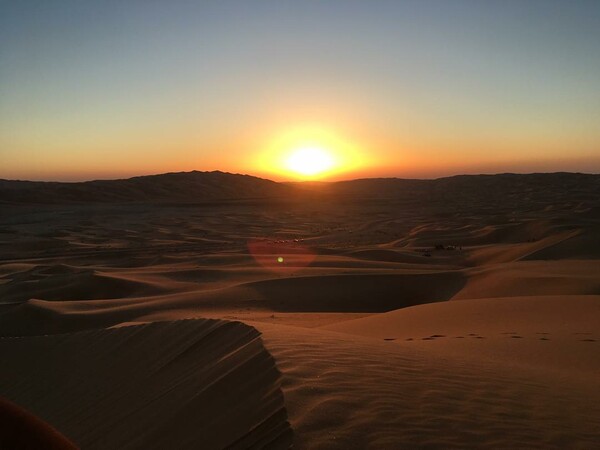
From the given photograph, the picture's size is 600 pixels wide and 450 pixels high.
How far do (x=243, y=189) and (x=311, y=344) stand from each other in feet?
232

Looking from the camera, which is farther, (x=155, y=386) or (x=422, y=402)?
(x=155, y=386)

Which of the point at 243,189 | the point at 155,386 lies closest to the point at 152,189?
the point at 243,189

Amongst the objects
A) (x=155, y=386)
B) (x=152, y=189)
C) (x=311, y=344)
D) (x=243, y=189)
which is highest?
(x=243, y=189)

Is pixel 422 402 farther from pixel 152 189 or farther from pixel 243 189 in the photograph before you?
pixel 243 189

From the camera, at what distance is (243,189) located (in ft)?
247

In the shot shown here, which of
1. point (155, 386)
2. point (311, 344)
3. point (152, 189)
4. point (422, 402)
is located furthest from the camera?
point (152, 189)

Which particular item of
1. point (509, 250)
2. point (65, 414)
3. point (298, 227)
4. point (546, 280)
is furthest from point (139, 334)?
point (298, 227)

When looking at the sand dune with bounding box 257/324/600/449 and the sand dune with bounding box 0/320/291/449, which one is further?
the sand dune with bounding box 0/320/291/449

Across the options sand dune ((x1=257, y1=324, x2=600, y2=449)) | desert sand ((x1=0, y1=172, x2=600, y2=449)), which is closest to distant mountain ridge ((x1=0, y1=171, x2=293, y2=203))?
desert sand ((x1=0, y1=172, x2=600, y2=449))

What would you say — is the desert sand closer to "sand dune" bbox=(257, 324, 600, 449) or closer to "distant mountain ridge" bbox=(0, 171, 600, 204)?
"sand dune" bbox=(257, 324, 600, 449)

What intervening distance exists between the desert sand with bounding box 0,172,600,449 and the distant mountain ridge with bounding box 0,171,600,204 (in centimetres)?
3026

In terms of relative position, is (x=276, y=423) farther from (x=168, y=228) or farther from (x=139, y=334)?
(x=168, y=228)

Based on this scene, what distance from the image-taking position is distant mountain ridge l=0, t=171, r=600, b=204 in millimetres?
52062

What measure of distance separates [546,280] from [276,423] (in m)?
10.9
